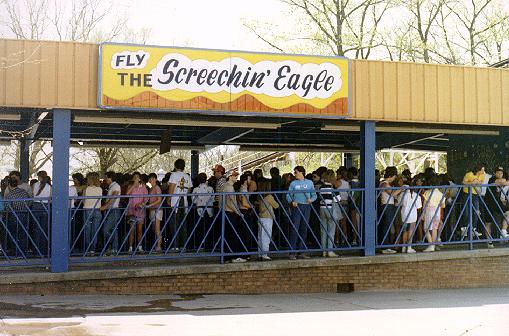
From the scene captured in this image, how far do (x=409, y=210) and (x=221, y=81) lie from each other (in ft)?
14.2

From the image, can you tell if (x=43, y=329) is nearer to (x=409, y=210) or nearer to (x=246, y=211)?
(x=246, y=211)

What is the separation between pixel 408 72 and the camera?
1320 centimetres

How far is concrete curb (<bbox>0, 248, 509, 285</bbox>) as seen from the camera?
11242 millimetres

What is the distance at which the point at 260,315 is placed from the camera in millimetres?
9930

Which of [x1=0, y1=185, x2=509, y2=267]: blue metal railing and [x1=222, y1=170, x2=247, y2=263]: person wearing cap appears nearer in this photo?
[x1=0, y1=185, x2=509, y2=267]: blue metal railing

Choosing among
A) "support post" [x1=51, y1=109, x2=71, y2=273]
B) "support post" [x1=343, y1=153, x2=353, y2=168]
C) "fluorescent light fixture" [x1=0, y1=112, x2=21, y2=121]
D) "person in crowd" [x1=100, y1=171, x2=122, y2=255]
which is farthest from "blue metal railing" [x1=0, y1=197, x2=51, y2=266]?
"support post" [x1=343, y1=153, x2=353, y2=168]

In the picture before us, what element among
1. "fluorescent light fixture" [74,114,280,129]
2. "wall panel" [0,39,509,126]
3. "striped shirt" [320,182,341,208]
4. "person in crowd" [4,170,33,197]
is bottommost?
"striped shirt" [320,182,341,208]

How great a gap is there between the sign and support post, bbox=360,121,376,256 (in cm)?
68

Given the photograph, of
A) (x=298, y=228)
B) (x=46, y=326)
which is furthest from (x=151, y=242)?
(x=46, y=326)

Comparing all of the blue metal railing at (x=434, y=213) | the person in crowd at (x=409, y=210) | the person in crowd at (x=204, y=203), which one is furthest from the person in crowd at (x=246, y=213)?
the person in crowd at (x=409, y=210)

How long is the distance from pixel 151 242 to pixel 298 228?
2744 mm

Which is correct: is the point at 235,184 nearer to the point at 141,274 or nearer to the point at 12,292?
the point at 141,274

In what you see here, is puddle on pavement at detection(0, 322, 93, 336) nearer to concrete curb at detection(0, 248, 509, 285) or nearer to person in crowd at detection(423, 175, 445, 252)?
concrete curb at detection(0, 248, 509, 285)

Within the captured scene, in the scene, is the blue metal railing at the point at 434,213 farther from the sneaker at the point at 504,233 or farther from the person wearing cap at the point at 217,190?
the person wearing cap at the point at 217,190
